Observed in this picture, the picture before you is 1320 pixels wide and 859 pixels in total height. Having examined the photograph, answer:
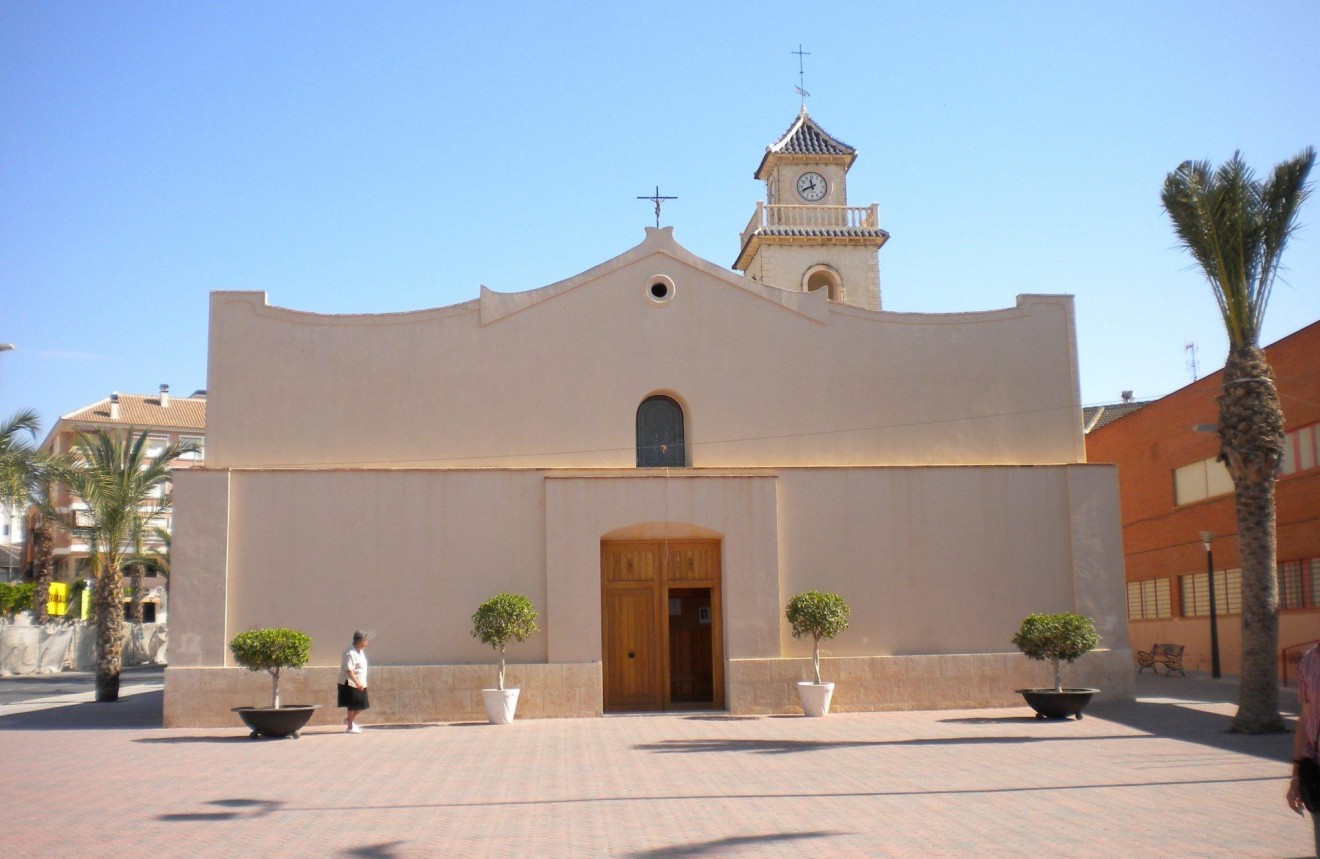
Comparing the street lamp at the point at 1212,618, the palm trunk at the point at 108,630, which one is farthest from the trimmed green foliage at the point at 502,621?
the street lamp at the point at 1212,618

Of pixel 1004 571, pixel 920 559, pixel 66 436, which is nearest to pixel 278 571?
pixel 920 559

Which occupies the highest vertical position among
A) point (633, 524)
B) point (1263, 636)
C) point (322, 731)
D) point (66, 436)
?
point (66, 436)

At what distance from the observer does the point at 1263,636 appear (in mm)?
17344

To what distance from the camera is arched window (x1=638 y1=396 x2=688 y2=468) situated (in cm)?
2280

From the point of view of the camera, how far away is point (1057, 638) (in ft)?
64.3

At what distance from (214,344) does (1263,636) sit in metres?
17.5

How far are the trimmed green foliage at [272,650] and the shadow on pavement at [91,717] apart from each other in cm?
309

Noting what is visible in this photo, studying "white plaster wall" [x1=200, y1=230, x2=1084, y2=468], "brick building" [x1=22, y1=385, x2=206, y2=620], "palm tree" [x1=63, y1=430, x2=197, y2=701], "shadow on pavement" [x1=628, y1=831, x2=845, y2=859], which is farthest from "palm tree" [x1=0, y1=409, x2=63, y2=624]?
"brick building" [x1=22, y1=385, x2=206, y2=620]

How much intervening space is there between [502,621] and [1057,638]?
8850mm

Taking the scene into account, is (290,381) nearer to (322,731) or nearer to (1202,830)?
(322,731)

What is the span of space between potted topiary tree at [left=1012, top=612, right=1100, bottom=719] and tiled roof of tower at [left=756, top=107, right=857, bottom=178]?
19.3 meters

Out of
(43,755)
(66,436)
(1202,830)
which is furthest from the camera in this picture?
(66,436)

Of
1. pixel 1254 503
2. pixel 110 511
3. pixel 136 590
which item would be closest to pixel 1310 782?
pixel 1254 503

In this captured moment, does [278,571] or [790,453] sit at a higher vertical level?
[790,453]
